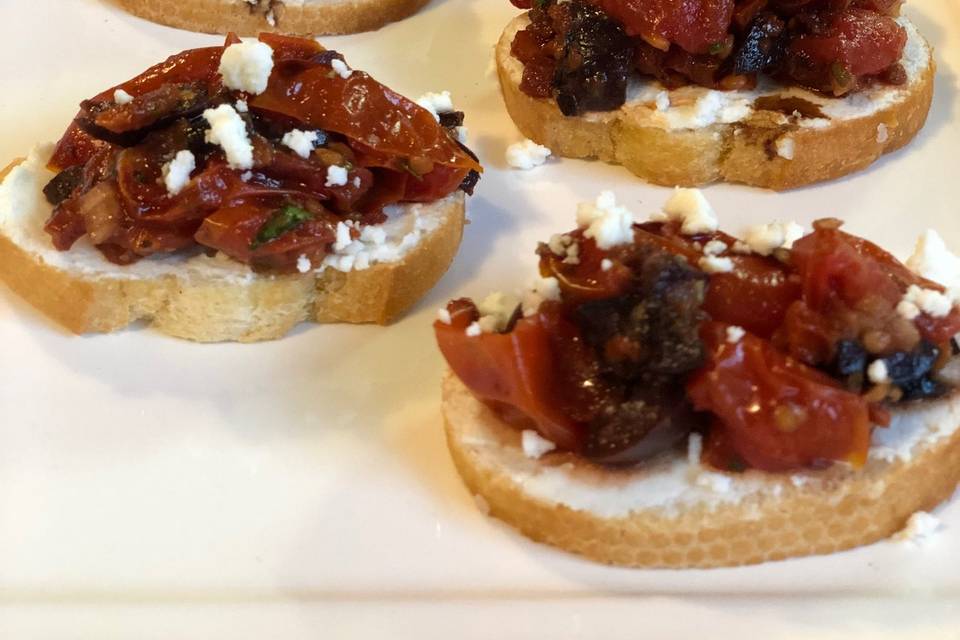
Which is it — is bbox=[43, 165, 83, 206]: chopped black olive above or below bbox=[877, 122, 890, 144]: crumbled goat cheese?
below

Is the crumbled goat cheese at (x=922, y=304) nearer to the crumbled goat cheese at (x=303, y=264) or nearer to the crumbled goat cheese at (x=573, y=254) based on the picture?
the crumbled goat cheese at (x=573, y=254)

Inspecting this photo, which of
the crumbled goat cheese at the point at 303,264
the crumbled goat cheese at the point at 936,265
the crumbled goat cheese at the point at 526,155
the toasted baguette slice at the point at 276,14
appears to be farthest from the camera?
the toasted baguette slice at the point at 276,14

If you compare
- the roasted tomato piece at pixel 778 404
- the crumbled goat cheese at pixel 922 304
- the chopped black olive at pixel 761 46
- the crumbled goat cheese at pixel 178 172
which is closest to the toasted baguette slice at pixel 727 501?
the roasted tomato piece at pixel 778 404

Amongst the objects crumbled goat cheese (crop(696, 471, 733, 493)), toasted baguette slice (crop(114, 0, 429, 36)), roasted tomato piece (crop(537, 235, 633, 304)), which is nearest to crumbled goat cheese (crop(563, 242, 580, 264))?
roasted tomato piece (crop(537, 235, 633, 304))

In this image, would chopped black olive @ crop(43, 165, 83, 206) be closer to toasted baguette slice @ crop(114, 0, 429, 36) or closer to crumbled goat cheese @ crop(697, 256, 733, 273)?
toasted baguette slice @ crop(114, 0, 429, 36)

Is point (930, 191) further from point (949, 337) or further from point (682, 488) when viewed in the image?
point (682, 488)

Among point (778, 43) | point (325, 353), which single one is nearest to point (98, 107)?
point (325, 353)

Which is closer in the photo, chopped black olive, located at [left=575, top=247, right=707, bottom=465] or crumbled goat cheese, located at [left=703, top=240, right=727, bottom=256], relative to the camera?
chopped black olive, located at [left=575, top=247, right=707, bottom=465]
